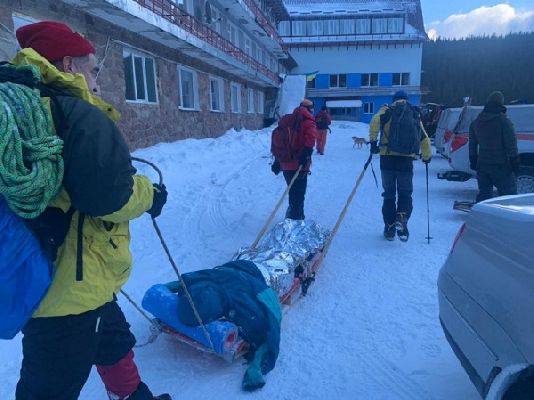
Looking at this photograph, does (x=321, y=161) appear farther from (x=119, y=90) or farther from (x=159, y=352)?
(x=159, y=352)

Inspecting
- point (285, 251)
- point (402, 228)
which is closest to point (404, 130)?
point (402, 228)

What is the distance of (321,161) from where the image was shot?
45.8 ft

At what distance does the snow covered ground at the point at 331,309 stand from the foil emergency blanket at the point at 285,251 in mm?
324

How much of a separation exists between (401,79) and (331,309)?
135 ft

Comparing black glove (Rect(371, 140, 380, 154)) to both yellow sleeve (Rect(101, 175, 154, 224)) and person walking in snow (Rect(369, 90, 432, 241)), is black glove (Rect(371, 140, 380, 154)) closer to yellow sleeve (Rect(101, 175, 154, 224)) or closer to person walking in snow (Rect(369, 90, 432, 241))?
person walking in snow (Rect(369, 90, 432, 241))

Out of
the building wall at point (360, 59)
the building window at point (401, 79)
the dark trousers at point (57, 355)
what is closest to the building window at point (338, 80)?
the building wall at point (360, 59)

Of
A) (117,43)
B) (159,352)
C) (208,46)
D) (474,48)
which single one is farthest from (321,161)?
(474,48)

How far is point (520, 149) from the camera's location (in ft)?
24.6

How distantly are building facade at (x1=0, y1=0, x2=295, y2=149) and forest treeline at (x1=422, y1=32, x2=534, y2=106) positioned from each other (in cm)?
4702

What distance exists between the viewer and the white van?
7.49m

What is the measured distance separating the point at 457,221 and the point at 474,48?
268 feet

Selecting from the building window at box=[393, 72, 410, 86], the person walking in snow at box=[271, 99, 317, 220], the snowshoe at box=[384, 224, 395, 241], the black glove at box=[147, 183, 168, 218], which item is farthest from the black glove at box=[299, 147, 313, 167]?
the building window at box=[393, 72, 410, 86]

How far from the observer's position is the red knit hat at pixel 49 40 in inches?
70.1

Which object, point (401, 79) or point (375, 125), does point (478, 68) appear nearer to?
point (401, 79)
